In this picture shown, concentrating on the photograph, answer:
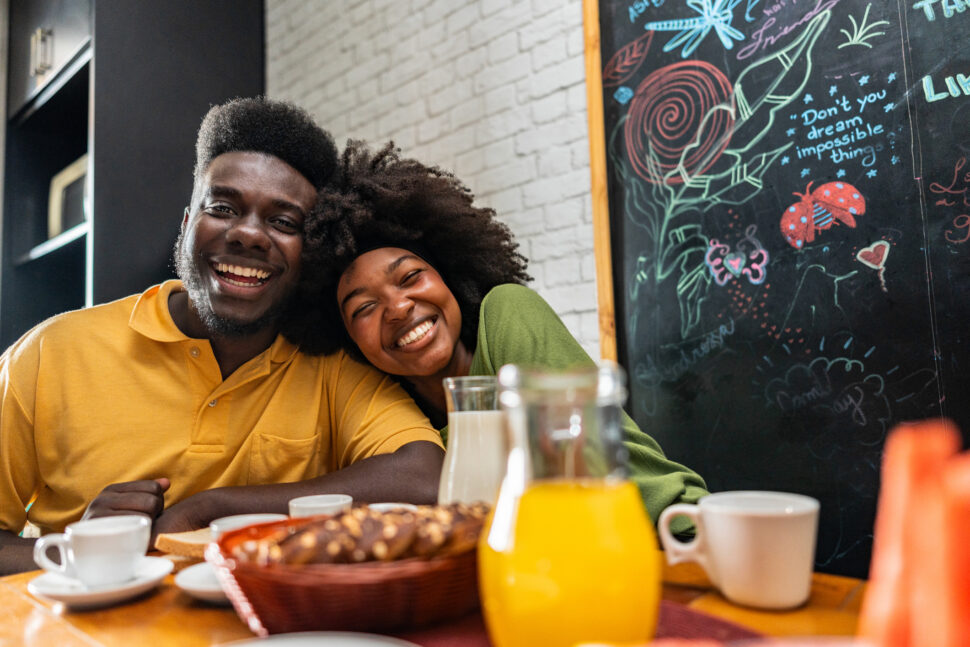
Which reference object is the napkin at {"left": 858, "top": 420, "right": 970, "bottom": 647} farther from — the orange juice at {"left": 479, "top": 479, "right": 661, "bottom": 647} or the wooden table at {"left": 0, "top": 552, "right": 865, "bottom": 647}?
the wooden table at {"left": 0, "top": 552, "right": 865, "bottom": 647}

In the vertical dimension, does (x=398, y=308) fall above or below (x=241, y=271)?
below

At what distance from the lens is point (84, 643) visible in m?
0.63

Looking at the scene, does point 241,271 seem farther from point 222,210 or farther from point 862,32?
point 862,32

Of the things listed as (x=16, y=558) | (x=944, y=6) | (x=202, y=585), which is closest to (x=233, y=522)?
(x=202, y=585)

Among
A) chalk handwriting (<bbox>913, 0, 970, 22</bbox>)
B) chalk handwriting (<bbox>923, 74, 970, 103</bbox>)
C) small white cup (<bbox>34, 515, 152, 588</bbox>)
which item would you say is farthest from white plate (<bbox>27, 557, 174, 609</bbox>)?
chalk handwriting (<bbox>913, 0, 970, 22</bbox>)

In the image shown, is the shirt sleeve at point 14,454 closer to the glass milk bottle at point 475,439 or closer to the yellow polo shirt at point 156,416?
the yellow polo shirt at point 156,416

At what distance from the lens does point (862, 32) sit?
5.45ft

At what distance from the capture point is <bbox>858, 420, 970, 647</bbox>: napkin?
0.32m

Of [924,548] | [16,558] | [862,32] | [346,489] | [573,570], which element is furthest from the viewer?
[862,32]

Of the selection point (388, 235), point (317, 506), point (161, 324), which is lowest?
point (317, 506)

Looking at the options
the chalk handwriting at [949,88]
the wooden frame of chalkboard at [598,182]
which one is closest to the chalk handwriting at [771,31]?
the chalk handwriting at [949,88]

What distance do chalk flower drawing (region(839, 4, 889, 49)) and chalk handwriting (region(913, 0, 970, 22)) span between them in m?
0.07

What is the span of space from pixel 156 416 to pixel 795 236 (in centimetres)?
161

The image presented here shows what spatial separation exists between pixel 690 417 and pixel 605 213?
2.22 ft
